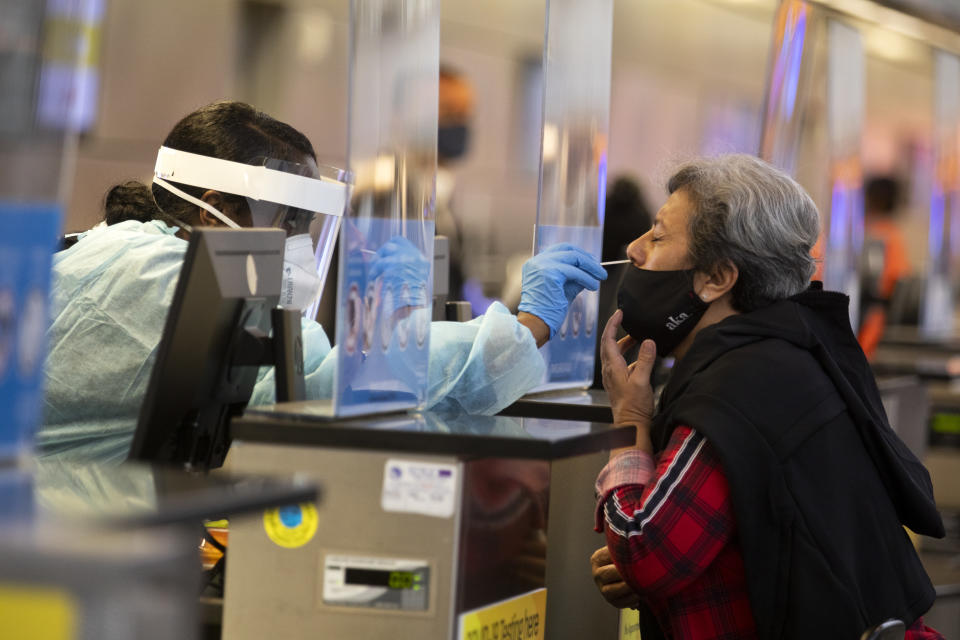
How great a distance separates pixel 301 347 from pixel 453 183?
632 cm

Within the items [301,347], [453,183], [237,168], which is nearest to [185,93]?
[453,183]

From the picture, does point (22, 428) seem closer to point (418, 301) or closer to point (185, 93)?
point (418, 301)

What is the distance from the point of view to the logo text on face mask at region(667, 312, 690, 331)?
2146mm

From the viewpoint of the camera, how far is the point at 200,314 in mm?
1836

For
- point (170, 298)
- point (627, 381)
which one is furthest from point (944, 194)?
point (170, 298)

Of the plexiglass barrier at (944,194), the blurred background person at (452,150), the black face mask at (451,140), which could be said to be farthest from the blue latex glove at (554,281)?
the plexiglass barrier at (944,194)

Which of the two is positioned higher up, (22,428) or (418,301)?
(418,301)

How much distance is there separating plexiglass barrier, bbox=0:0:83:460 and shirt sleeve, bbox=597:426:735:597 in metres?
0.93

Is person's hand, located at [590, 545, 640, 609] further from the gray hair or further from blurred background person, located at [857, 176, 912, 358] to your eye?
blurred background person, located at [857, 176, 912, 358]

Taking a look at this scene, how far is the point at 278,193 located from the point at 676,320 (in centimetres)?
75

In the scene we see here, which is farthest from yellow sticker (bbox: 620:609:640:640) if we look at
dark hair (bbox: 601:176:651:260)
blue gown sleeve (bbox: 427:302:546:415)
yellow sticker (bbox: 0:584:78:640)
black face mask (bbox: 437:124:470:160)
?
black face mask (bbox: 437:124:470:160)

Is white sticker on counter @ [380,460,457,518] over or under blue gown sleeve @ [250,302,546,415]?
under

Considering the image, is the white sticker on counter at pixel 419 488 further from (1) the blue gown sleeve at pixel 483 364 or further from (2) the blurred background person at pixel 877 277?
(2) the blurred background person at pixel 877 277

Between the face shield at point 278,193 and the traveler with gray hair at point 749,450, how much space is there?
1.88ft
